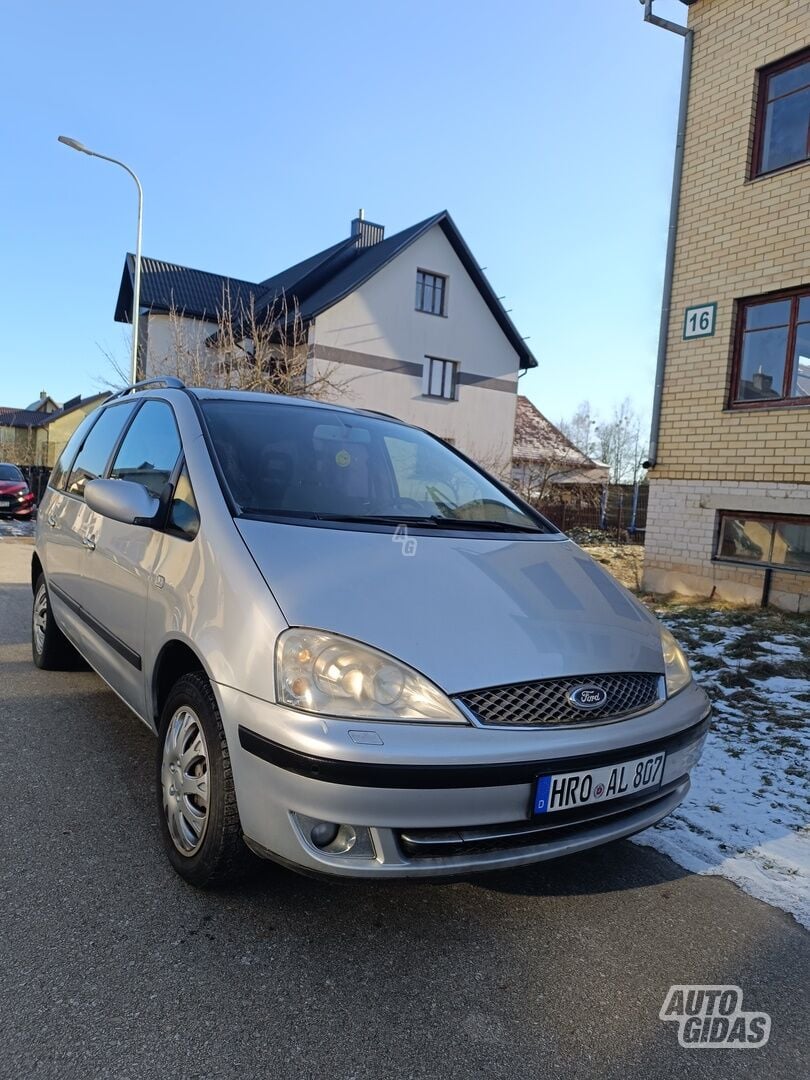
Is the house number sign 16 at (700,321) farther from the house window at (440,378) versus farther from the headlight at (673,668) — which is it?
the house window at (440,378)

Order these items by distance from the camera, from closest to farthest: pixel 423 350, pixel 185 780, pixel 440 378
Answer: pixel 185 780 → pixel 423 350 → pixel 440 378

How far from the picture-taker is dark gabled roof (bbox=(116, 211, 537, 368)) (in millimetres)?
24062

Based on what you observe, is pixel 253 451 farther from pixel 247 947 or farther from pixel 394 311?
pixel 394 311

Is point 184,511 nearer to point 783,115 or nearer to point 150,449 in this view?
point 150,449

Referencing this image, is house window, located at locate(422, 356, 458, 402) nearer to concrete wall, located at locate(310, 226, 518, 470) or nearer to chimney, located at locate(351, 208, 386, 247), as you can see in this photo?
concrete wall, located at locate(310, 226, 518, 470)

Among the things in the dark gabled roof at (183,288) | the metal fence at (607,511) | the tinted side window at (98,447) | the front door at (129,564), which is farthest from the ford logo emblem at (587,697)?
the metal fence at (607,511)

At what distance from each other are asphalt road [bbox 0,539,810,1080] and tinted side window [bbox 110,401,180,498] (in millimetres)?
1382

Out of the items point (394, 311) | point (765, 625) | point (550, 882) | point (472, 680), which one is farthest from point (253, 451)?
point (394, 311)

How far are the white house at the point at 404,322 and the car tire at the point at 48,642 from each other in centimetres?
1800

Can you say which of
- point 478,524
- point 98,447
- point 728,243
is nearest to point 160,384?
point 98,447

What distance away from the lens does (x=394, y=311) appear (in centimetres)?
2505

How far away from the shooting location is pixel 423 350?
25.9 m

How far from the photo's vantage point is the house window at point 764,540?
7887mm

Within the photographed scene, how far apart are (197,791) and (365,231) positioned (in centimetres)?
2996
